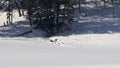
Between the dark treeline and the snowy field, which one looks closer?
the snowy field

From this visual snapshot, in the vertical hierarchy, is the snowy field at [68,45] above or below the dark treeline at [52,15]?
below

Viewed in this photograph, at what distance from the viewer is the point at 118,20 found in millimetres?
64688

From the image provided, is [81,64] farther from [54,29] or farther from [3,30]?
[3,30]

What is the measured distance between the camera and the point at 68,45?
44.7 meters

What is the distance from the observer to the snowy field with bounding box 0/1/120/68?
23125 millimetres

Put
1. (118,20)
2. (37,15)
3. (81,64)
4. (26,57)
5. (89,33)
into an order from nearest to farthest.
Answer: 1. (81,64)
2. (26,57)
3. (89,33)
4. (37,15)
5. (118,20)

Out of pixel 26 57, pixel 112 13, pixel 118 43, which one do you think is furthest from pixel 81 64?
pixel 112 13

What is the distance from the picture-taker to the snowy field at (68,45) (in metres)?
23.1

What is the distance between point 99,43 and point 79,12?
79.4 ft

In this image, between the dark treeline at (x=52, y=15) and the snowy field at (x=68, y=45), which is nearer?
the snowy field at (x=68, y=45)

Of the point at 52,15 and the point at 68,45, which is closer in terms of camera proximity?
the point at 68,45

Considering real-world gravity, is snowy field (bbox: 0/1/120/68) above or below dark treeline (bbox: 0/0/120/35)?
below

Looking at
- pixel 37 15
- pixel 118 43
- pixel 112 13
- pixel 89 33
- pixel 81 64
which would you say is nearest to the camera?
pixel 81 64

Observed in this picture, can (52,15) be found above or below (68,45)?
above
